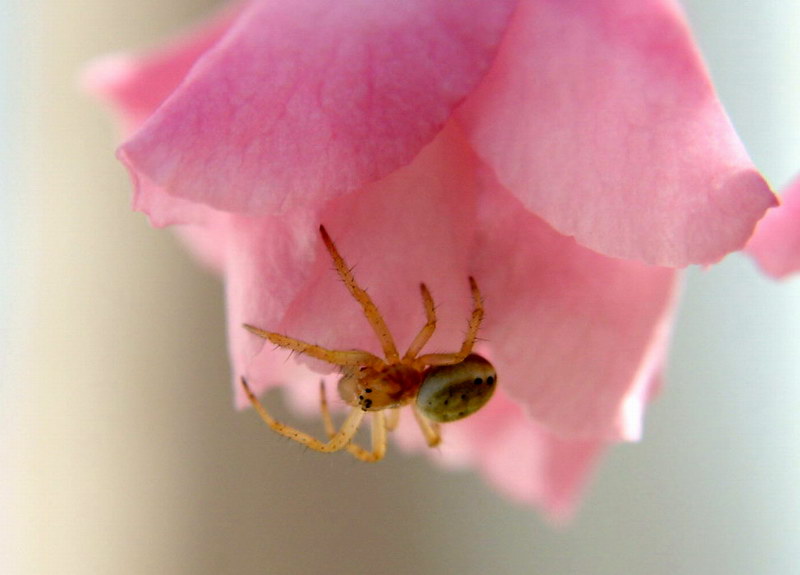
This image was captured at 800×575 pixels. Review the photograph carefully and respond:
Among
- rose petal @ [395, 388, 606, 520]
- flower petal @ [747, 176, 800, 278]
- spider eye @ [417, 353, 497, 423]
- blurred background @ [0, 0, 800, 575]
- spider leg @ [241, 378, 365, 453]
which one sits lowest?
blurred background @ [0, 0, 800, 575]

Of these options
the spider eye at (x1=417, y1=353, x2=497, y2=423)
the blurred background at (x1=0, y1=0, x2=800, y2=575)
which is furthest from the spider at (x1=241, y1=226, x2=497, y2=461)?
the blurred background at (x1=0, y1=0, x2=800, y2=575)

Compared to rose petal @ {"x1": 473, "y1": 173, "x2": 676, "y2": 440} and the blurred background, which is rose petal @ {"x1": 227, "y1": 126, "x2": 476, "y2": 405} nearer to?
rose petal @ {"x1": 473, "y1": 173, "x2": 676, "y2": 440}

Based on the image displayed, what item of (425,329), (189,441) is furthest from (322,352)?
(189,441)

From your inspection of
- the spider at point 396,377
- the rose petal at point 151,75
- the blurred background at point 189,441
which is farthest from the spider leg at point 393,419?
the blurred background at point 189,441

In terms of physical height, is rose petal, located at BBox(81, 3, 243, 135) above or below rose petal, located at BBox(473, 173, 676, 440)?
above

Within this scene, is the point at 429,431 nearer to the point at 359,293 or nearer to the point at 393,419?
the point at 393,419

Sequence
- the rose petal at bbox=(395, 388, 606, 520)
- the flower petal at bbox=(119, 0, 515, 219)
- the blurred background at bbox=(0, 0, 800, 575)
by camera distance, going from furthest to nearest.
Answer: the blurred background at bbox=(0, 0, 800, 575), the rose petal at bbox=(395, 388, 606, 520), the flower petal at bbox=(119, 0, 515, 219)

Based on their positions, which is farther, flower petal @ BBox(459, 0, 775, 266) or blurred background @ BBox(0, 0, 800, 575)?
blurred background @ BBox(0, 0, 800, 575)

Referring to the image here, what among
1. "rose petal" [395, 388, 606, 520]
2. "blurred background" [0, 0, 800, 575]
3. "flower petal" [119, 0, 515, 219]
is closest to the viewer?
"flower petal" [119, 0, 515, 219]

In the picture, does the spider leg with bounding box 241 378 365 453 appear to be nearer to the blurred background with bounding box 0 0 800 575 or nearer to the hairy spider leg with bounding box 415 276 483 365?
the hairy spider leg with bounding box 415 276 483 365
